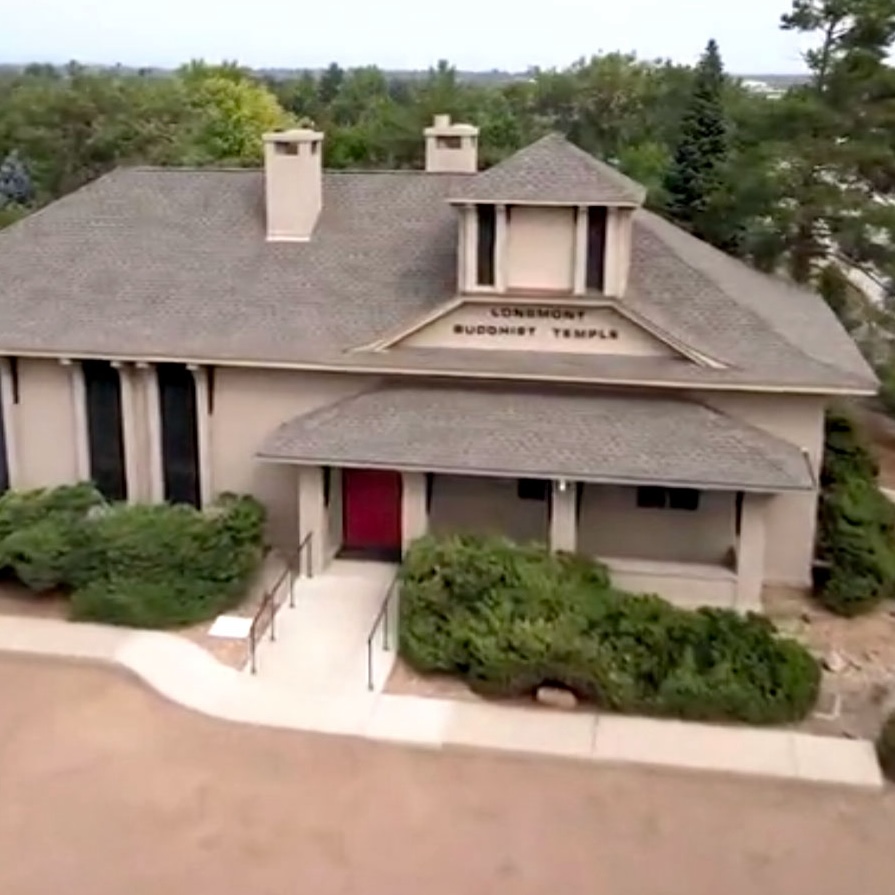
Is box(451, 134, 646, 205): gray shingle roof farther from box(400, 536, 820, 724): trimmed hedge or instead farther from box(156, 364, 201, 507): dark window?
box(156, 364, 201, 507): dark window

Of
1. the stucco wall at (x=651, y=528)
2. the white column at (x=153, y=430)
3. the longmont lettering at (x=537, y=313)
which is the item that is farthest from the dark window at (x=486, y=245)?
the white column at (x=153, y=430)

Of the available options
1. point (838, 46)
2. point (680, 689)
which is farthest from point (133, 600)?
point (838, 46)

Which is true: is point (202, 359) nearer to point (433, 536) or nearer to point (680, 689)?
point (433, 536)

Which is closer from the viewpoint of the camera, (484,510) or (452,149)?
(484,510)

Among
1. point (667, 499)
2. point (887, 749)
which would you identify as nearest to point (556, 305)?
point (667, 499)

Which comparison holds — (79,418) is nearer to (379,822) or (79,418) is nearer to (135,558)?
(135,558)

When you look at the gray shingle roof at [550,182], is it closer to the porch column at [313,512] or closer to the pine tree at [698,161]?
the porch column at [313,512]
